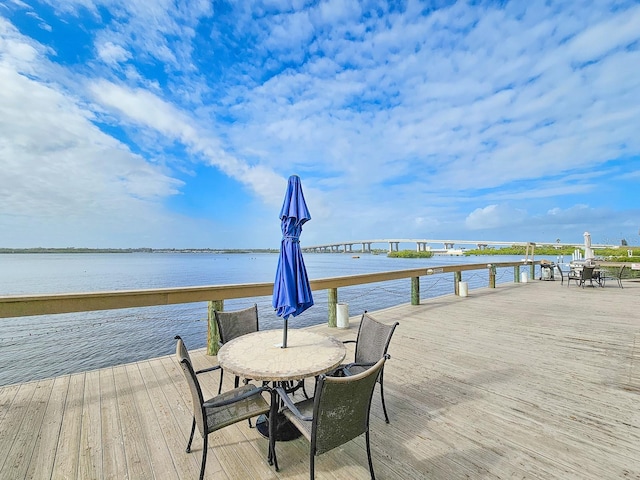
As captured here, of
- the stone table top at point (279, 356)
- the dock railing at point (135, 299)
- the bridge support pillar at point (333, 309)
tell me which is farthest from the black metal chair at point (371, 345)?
the bridge support pillar at point (333, 309)

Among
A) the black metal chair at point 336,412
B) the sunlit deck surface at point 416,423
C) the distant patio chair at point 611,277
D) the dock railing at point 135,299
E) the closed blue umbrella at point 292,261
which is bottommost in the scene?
the sunlit deck surface at point 416,423

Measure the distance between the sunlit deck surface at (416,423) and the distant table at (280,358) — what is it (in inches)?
23.8

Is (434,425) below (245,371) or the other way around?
below

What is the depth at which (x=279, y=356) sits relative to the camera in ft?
7.25

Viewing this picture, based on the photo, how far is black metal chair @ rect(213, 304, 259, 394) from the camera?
3094mm

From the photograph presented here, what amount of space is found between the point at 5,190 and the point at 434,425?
36.6 meters

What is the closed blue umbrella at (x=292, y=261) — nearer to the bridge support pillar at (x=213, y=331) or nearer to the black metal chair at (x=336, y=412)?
the black metal chair at (x=336, y=412)

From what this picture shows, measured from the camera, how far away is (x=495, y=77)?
11125mm

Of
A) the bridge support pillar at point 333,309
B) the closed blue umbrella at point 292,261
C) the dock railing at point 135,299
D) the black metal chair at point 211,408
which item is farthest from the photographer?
the bridge support pillar at point 333,309

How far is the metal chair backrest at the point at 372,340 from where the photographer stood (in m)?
2.54

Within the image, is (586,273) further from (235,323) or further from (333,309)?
(235,323)

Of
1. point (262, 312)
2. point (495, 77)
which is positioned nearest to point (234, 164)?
point (262, 312)

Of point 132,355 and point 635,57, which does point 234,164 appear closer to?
point 132,355

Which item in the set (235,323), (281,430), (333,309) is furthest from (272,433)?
(333,309)
